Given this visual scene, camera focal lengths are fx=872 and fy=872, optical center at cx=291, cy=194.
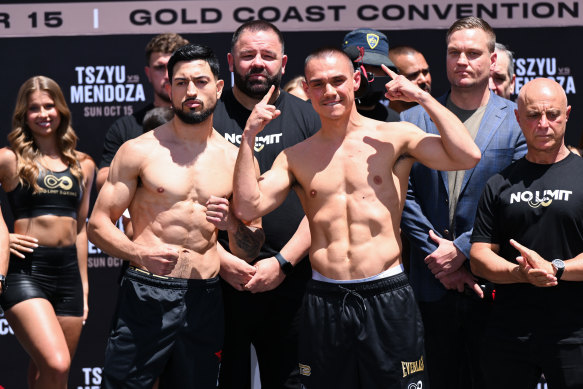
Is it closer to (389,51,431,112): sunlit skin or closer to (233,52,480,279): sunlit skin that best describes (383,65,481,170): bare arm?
(233,52,480,279): sunlit skin

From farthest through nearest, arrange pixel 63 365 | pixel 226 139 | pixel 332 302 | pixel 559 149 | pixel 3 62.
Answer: pixel 3 62, pixel 63 365, pixel 226 139, pixel 559 149, pixel 332 302

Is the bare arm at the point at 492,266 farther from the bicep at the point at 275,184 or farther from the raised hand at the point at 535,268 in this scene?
the bicep at the point at 275,184

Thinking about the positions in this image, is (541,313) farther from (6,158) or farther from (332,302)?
(6,158)

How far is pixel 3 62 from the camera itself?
19.4 ft

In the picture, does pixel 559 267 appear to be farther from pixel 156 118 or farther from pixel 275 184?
pixel 156 118

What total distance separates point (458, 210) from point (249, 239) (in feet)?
3.49

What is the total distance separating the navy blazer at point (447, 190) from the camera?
423 centimetres

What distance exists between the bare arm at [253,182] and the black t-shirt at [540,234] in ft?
3.17

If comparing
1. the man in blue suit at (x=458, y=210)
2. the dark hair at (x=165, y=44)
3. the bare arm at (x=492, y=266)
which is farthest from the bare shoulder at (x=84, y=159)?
the bare arm at (x=492, y=266)

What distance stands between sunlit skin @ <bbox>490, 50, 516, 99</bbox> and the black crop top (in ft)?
8.43

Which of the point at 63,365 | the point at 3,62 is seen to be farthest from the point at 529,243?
the point at 3,62

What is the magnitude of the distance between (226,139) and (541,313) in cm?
167

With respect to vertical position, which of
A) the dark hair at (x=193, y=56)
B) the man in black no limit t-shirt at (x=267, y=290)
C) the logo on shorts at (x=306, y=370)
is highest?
the dark hair at (x=193, y=56)

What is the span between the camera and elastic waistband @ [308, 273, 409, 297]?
3.61 m
